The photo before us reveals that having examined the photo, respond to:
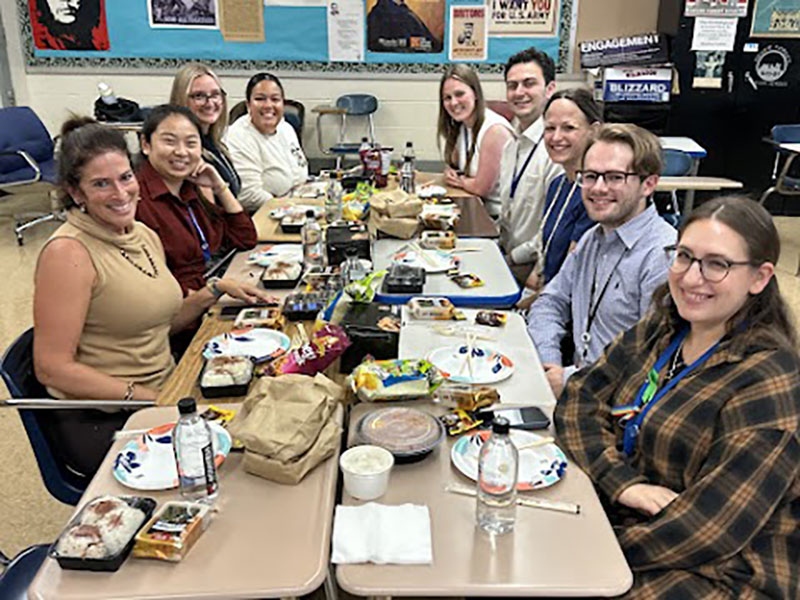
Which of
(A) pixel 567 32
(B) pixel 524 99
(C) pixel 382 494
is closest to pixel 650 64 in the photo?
(A) pixel 567 32

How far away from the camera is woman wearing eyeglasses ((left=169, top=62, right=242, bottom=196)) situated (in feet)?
11.2

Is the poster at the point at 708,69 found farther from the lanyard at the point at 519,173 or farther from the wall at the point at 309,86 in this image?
the lanyard at the point at 519,173

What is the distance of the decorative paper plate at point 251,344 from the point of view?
1.85m

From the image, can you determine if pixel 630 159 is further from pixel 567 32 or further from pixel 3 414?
pixel 567 32

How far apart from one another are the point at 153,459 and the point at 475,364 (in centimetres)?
79

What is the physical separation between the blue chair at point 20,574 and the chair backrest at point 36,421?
272 mm

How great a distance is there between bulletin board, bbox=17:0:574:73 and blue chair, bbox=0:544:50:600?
5.04 meters

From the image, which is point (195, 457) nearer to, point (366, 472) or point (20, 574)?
point (366, 472)

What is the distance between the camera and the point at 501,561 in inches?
45.3

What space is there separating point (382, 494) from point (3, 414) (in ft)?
8.04

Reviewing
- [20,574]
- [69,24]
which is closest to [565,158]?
[20,574]

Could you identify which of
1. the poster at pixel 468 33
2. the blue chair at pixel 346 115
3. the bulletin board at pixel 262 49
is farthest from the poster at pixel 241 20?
the poster at pixel 468 33

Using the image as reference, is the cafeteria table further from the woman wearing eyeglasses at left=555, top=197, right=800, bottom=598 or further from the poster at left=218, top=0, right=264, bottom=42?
the poster at left=218, top=0, right=264, bottom=42

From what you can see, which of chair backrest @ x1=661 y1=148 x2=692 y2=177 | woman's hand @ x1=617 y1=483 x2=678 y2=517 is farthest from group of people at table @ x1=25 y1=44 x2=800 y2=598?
chair backrest @ x1=661 y1=148 x2=692 y2=177
